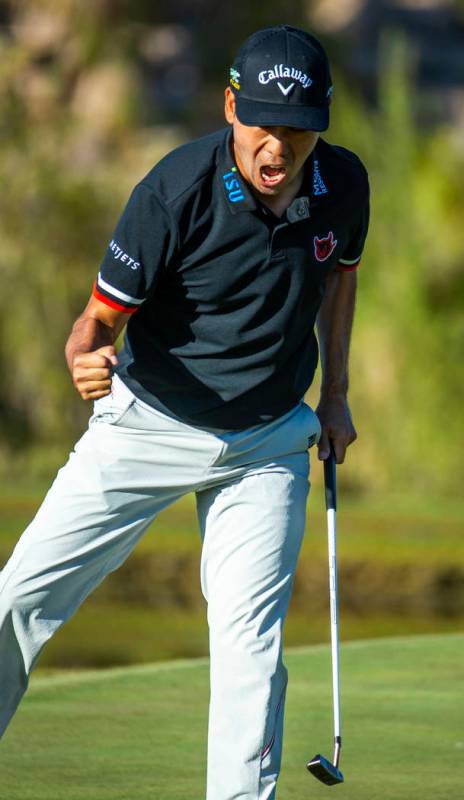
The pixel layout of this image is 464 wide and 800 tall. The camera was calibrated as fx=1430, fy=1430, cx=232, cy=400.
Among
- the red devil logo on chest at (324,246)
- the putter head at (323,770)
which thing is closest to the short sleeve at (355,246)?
the red devil logo on chest at (324,246)

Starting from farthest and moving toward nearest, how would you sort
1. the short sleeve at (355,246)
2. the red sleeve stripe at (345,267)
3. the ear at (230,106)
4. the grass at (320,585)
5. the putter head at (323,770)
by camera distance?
1. the grass at (320,585)
2. the red sleeve stripe at (345,267)
3. the short sleeve at (355,246)
4. the putter head at (323,770)
5. the ear at (230,106)

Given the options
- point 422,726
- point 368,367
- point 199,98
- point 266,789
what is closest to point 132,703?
point 422,726

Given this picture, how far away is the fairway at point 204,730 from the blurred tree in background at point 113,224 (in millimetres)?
7838

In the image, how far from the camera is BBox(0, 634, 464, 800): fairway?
4293 millimetres

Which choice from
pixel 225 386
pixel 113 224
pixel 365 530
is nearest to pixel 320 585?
pixel 365 530

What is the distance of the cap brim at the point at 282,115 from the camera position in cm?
315

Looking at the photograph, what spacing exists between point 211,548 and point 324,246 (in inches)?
30.5

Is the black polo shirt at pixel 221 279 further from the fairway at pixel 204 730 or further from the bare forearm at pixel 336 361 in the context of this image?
the fairway at pixel 204 730

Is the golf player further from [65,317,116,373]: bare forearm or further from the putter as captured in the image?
the putter

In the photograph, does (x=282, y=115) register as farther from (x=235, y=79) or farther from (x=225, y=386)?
(x=225, y=386)

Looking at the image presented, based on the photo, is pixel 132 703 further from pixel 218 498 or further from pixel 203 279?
pixel 203 279

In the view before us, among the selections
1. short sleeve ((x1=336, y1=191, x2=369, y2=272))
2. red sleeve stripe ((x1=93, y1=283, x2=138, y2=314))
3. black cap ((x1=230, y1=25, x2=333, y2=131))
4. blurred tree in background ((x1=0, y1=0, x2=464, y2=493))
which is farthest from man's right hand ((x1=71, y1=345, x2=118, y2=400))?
blurred tree in background ((x1=0, y1=0, x2=464, y2=493))

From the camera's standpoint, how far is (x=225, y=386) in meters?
3.36

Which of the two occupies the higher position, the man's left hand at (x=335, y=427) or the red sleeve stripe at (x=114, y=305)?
the red sleeve stripe at (x=114, y=305)
